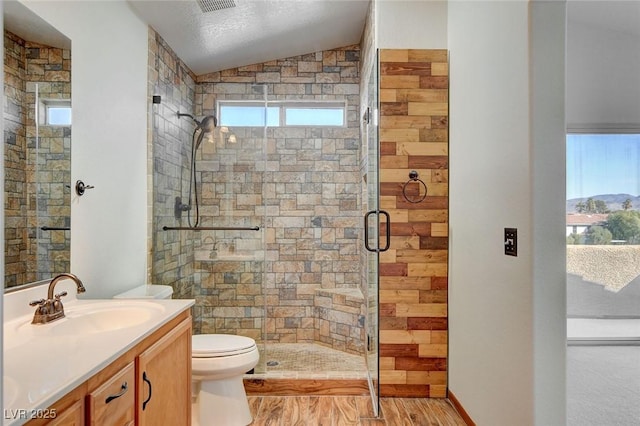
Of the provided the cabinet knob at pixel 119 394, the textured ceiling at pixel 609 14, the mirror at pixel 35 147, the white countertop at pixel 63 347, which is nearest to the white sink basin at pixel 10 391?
the white countertop at pixel 63 347

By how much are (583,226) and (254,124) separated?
320 cm

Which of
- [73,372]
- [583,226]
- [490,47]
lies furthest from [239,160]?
[583,226]

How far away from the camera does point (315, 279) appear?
3910 mm

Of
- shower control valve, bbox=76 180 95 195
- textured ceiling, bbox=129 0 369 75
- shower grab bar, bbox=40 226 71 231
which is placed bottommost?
shower grab bar, bbox=40 226 71 231

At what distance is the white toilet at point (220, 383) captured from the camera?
2217 mm

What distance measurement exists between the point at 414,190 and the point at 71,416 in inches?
86.0

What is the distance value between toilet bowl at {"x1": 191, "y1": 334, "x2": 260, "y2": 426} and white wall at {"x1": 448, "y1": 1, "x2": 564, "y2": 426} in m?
1.30

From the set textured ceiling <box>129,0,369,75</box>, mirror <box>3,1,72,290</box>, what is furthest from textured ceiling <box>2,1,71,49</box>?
textured ceiling <box>129,0,369,75</box>

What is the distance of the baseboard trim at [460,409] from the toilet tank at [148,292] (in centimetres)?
198

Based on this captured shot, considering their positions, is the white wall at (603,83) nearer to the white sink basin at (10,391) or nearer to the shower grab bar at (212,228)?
the shower grab bar at (212,228)

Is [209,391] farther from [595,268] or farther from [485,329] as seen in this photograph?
[595,268]

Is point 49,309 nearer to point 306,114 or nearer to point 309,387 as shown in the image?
point 309,387

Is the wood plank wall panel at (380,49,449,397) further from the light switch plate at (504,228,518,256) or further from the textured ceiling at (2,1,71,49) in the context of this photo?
the textured ceiling at (2,1,71,49)

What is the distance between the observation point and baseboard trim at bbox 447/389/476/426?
88.0 inches
